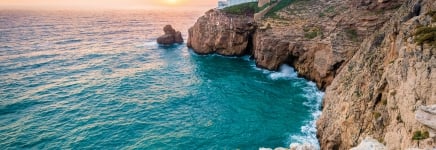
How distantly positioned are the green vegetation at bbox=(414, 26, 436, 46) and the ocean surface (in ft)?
48.2

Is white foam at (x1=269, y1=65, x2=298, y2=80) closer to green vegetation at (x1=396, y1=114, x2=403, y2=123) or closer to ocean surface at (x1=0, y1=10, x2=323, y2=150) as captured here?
ocean surface at (x1=0, y1=10, x2=323, y2=150)

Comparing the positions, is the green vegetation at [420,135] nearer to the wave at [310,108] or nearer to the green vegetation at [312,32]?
the wave at [310,108]

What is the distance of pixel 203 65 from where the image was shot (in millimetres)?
67062

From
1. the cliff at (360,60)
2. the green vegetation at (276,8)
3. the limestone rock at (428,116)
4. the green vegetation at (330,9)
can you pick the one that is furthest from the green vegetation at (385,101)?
the green vegetation at (276,8)

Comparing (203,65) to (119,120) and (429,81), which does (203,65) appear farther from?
(429,81)

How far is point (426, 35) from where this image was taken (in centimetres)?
2081

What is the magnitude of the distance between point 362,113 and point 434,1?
11.1 m

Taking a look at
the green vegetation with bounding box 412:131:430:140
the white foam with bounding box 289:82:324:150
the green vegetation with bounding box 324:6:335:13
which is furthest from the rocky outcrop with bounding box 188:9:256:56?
the green vegetation with bounding box 412:131:430:140

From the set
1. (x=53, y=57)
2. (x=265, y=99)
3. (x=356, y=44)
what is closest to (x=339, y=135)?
(x=265, y=99)

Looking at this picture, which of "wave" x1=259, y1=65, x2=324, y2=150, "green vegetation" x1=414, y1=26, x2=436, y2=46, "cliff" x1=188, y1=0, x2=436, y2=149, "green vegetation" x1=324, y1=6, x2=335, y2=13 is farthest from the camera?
"green vegetation" x1=324, y1=6, x2=335, y2=13

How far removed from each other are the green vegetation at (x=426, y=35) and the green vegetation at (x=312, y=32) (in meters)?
31.4

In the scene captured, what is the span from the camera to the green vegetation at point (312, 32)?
53.9 metres

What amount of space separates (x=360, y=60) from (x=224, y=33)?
142 feet

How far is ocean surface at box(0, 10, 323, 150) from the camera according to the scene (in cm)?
3431
